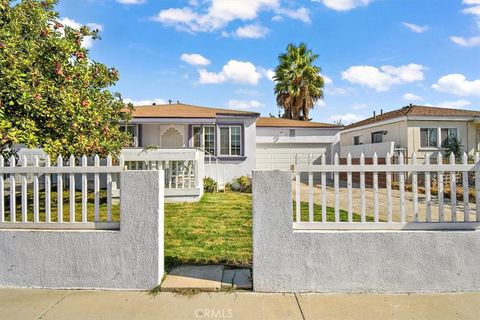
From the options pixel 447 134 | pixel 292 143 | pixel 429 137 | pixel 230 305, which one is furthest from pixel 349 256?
pixel 447 134

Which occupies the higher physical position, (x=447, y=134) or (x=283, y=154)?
(x=447, y=134)

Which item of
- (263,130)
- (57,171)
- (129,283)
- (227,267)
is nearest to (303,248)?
(227,267)

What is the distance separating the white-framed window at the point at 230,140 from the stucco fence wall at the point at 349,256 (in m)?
12.4

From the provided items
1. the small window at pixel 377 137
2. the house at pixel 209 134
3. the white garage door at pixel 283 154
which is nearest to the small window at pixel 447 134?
the small window at pixel 377 137

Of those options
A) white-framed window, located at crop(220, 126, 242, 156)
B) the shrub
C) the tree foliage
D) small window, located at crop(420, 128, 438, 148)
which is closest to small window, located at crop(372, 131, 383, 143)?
small window, located at crop(420, 128, 438, 148)

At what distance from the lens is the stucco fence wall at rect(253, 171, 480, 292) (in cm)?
380

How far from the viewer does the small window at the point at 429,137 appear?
59.0 feet

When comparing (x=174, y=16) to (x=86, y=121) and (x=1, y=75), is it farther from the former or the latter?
(x=1, y=75)

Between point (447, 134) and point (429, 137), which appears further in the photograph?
point (447, 134)

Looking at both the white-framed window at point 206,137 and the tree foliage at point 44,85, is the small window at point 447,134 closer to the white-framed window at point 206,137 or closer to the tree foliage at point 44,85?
the white-framed window at point 206,137

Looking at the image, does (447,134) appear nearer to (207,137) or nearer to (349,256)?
(207,137)

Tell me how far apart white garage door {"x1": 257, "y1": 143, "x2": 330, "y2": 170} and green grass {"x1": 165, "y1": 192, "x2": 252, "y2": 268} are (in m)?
9.19

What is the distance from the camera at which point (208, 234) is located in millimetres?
6559

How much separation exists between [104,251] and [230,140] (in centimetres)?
1251
